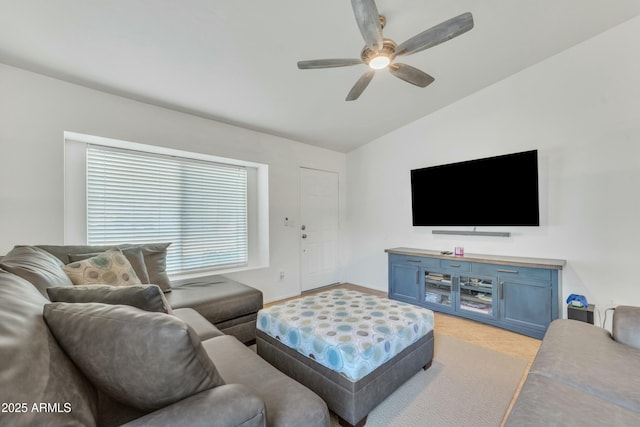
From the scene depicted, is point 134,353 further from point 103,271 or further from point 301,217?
point 301,217

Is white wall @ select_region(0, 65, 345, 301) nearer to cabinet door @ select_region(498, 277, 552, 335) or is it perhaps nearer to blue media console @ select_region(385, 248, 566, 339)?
blue media console @ select_region(385, 248, 566, 339)

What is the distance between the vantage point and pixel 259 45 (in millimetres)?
2172

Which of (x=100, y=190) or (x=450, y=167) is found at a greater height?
(x=450, y=167)

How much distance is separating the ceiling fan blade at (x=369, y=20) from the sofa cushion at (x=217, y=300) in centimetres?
227

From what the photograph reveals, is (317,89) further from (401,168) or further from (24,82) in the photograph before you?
(24,82)

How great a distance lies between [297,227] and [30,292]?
3.23 metres

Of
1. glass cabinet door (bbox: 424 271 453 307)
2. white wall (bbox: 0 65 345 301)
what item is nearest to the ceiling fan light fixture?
white wall (bbox: 0 65 345 301)

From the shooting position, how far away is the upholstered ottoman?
148 centimetres

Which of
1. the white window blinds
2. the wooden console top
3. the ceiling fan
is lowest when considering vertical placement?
the wooden console top

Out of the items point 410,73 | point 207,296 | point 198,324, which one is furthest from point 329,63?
point 207,296

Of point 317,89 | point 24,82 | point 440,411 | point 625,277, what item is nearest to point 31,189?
point 24,82

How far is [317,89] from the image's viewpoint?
9.37ft

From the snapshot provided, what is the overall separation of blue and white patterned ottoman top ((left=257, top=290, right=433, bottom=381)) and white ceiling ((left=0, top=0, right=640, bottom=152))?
2127 mm

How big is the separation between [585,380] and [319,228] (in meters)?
3.59
